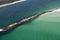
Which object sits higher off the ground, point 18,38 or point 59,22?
point 59,22

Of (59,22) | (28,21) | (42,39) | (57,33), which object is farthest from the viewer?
(28,21)

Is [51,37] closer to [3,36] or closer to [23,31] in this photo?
[23,31]

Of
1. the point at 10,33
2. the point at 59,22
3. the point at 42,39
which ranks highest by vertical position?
the point at 59,22

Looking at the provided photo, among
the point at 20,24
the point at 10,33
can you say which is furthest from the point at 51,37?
the point at 20,24

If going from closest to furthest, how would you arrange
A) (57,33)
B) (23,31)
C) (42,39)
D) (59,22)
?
(42,39), (57,33), (23,31), (59,22)

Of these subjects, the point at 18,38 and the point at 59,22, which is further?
the point at 59,22

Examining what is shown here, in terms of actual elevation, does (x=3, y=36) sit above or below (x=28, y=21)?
below

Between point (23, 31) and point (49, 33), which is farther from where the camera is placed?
point (23, 31)

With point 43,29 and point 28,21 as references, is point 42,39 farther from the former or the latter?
point 28,21

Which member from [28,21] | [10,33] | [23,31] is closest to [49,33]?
[23,31]
